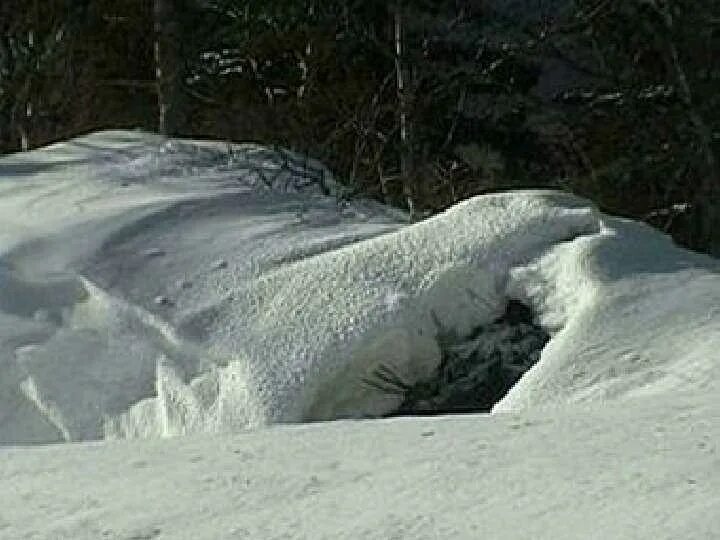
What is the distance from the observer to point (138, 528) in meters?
3.57

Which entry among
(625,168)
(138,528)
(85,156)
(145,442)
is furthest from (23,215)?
(625,168)

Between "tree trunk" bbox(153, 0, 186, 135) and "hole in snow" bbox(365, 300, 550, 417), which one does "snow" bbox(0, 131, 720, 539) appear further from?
"tree trunk" bbox(153, 0, 186, 135)

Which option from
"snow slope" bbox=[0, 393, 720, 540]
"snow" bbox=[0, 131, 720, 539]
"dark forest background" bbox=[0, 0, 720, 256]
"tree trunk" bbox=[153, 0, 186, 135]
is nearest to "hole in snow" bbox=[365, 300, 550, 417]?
"snow" bbox=[0, 131, 720, 539]

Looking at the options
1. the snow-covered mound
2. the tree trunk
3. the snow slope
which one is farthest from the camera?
the tree trunk

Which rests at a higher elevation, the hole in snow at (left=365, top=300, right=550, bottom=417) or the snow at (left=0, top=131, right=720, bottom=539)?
the snow at (left=0, top=131, right=720, bottom=539)

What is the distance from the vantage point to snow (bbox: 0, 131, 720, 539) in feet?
11.5

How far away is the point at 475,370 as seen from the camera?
17.6 ft

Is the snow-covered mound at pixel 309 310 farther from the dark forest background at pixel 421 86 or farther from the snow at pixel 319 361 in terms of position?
the dark forest background at pixel 421 86

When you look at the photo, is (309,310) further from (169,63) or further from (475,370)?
(169,63)

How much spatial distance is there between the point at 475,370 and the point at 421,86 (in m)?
7.75

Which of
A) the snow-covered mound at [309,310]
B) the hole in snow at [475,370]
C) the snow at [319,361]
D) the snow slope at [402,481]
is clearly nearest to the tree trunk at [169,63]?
the snow at [319,361]

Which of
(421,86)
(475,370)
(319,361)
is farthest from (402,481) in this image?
(421,86)

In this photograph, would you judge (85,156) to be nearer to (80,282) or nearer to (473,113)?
(80,282)

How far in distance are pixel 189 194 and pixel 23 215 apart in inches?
27.2
